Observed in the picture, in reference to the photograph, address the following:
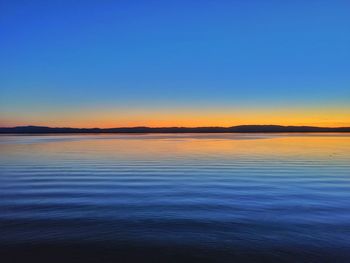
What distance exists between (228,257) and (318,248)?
2015mm

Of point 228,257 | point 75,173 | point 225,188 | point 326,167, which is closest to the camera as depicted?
point 228,257

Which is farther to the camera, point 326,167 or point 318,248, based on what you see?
point 326,167

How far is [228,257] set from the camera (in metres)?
7.21

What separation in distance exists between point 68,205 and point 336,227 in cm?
800

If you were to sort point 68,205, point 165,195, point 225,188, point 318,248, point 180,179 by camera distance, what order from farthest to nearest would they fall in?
point 180,179, point 225,188, point 165,195, point 68,205, point 318,248

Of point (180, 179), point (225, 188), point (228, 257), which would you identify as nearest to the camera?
point (228, 257)

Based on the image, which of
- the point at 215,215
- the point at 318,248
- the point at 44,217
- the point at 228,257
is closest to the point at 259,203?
the point at 215,215

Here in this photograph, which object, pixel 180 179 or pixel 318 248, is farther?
pixel 180 179

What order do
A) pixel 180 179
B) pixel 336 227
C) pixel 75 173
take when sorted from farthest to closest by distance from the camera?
pixel 75 173 < pixel 180 179 < pixel 336 227

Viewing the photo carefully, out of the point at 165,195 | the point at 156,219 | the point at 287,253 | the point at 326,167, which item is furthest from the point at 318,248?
the point at 326,167

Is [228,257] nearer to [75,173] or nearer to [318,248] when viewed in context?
[318,248]

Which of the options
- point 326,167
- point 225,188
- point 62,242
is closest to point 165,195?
point 225,188

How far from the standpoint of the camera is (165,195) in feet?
45.9

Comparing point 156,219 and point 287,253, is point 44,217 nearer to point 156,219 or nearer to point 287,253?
point 156,219
